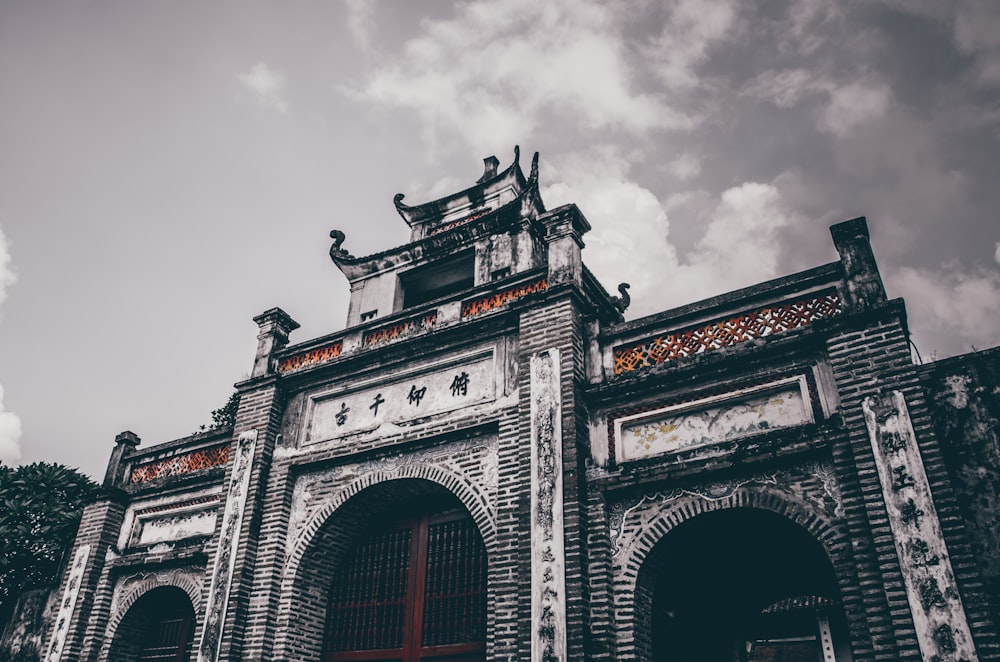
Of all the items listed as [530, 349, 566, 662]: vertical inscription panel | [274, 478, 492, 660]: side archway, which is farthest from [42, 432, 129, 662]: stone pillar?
[530, 349, 566, 662]: vertical inscription panel

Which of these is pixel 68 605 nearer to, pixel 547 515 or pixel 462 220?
pixel 547 515

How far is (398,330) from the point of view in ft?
35.2

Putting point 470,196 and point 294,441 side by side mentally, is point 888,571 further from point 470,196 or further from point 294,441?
point 470,196

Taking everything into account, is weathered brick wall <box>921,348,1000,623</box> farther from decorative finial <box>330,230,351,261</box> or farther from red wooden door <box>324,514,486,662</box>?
decorative finial <box>330,230,351,261</box>

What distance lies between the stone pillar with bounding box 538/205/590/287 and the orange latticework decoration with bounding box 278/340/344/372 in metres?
3.59

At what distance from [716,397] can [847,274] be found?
181 centimetres

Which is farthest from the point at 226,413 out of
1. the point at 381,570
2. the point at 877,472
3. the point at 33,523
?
the point at 877,472

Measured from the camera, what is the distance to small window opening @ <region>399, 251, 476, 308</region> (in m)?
12.9

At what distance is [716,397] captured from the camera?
7.82 metres

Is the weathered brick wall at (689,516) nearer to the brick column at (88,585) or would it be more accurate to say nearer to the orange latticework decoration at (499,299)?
the orange latticework decoration at (499,299)

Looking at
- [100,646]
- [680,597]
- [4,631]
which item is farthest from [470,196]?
[4,631]

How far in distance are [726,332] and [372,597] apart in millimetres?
5556

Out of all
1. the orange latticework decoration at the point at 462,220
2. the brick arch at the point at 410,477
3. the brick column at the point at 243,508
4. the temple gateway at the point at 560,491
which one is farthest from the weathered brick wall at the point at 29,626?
the orange latticework decoration at the point at 462,220

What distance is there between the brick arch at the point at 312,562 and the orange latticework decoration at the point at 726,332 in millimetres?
2457
